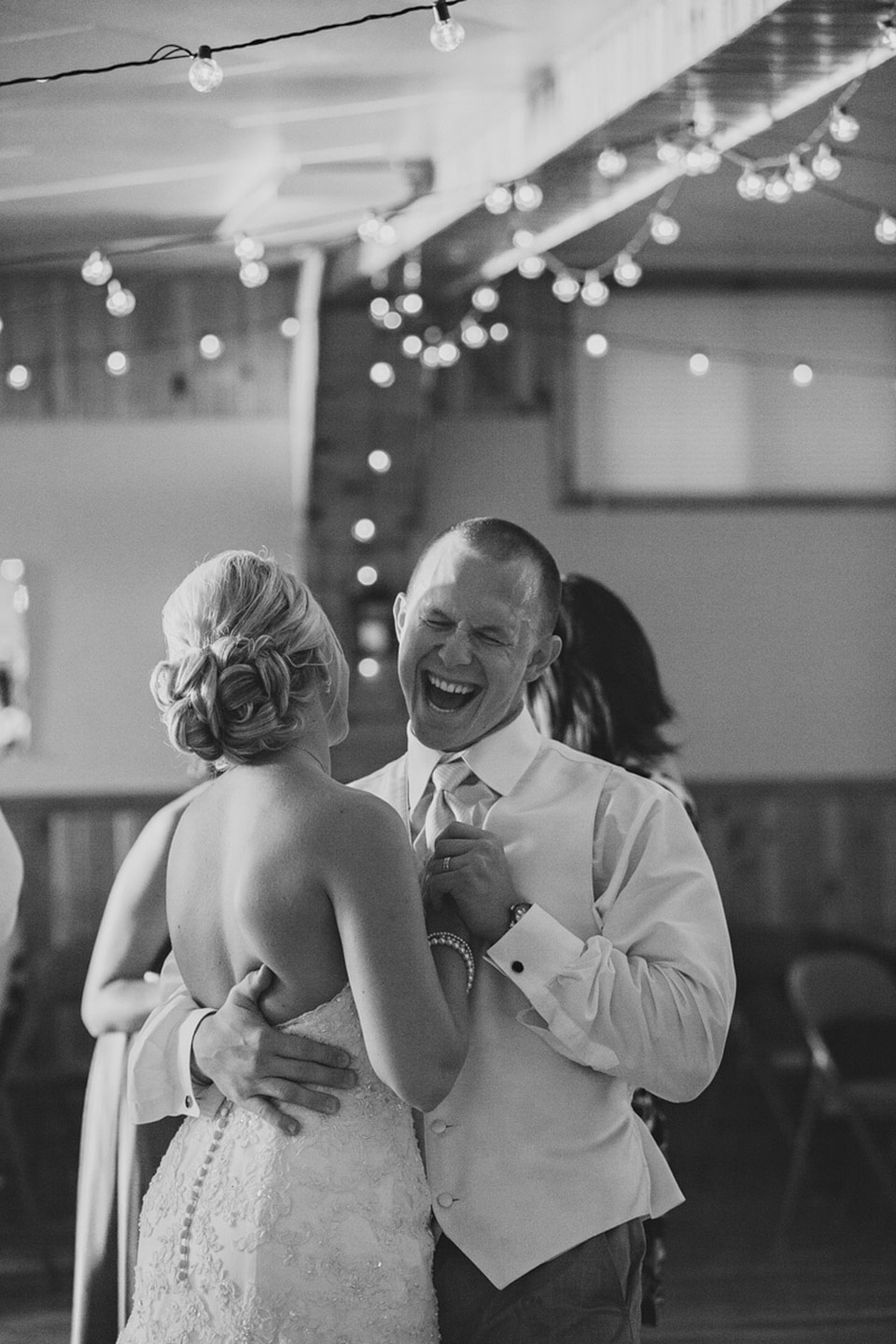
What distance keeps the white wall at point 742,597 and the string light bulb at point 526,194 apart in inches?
103

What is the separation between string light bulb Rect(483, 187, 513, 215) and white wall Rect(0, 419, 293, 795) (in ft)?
8.22

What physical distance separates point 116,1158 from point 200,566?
3.33 feet

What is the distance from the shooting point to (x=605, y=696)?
2914 mm

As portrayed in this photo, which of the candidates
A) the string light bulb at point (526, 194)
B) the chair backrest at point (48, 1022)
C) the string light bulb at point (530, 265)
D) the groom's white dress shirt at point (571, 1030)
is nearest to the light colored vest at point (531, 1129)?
the groom's white dress shirt at point (571, 1030)

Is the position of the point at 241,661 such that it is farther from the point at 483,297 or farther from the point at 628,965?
the point at 483,297

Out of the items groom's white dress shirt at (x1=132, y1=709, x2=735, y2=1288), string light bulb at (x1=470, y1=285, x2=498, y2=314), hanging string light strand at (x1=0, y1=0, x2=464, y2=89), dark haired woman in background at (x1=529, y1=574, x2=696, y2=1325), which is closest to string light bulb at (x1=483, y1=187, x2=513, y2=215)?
hanging string light strand at (x1=0, y1=0, x2=464, y2=89)

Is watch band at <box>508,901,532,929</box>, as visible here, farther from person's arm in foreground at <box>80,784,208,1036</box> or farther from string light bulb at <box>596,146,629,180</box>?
string light bulb at <box>596,146,629,180</box>

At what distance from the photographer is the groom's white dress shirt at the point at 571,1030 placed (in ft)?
5.94

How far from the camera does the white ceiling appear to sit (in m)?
3.95

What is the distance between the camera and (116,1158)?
239cm

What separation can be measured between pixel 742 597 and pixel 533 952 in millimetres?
5953

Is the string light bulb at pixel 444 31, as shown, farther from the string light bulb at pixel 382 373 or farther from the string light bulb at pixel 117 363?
the string light bulb at pixel 117 363

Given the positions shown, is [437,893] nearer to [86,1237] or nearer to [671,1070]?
[671,1070]

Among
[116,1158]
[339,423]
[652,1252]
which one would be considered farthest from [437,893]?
[339,423]
